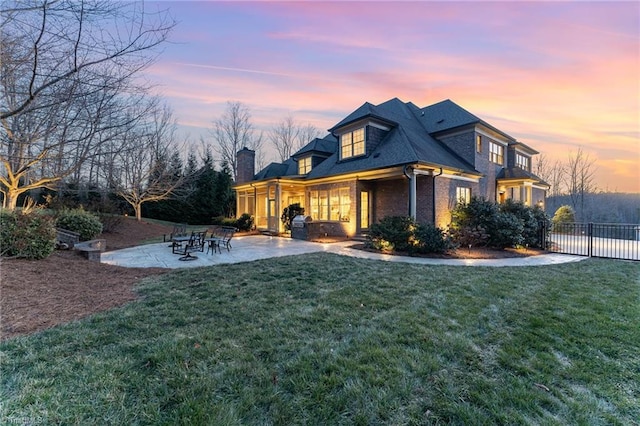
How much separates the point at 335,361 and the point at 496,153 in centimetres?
2063

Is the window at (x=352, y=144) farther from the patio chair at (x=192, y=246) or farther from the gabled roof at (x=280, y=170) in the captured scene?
the patio chair at (x=192, y=246)

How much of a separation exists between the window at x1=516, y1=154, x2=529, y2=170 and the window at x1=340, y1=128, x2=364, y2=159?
1390 cm

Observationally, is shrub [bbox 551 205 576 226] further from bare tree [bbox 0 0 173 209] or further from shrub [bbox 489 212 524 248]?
bare tree [bbox 0 0 173 209]

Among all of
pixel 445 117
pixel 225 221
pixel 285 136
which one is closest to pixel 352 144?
pixel 445 117

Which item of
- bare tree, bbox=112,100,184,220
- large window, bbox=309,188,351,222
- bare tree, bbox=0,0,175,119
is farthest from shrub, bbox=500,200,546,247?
bare tree, bbox=112,100,184,220

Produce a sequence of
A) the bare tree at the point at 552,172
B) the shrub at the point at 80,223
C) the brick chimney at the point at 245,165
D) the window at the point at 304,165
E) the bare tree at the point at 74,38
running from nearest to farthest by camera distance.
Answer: the bare tree at the point at 74,38 < the shrub at the point at 80,223 < the window at the point at 304,165 < the brick chimney at the point at 245,165 < the bare tree at the point at 552,172

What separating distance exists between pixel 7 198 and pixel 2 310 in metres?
9.31

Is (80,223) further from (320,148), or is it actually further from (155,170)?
(320,148)

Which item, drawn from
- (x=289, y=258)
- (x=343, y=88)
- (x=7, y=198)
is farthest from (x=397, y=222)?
(x=7, y=198)

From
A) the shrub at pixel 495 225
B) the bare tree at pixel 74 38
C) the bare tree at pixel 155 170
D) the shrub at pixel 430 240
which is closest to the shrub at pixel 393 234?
the shrub at pixel 430 240

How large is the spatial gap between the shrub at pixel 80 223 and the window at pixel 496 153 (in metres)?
22.7

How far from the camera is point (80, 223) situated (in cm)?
1243

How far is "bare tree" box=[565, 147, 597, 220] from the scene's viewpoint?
89.9 feet

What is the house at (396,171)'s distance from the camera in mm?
13594
